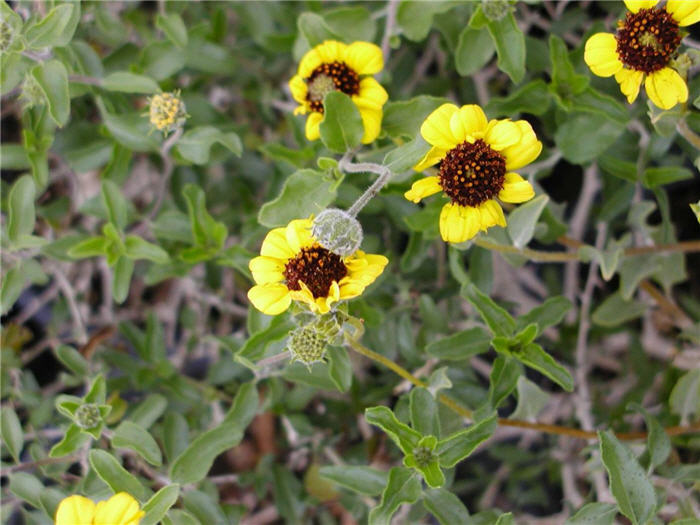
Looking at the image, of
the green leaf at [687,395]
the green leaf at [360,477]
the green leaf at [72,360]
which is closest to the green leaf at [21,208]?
the green leaf at [72,360]

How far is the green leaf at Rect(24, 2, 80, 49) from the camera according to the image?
Result: 5.70ft

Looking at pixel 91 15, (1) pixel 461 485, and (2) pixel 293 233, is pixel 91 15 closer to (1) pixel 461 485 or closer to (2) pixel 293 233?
(2) pixel 293 233

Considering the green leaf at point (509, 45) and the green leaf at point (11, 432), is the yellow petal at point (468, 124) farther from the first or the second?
the green leaf at point (11, 432)

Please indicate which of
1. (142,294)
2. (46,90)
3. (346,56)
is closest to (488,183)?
(346,56)

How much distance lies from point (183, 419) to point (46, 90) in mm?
968

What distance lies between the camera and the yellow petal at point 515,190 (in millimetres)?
1460

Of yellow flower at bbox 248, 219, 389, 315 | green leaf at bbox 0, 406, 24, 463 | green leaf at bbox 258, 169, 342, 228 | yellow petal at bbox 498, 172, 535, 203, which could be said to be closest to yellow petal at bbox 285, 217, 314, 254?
yellow flower at bbox 248, 219, 389, 315

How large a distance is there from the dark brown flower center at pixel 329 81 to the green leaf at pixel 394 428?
74cm

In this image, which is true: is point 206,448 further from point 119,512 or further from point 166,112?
point 166,112

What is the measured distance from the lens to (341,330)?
1491mm

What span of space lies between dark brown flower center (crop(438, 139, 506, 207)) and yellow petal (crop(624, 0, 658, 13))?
16.6 inches

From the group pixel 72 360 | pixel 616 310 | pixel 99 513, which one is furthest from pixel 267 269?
pixel 616 310

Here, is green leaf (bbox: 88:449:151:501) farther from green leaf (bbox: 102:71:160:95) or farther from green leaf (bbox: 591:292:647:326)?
green leaf (bbox: 591:292:647:326)

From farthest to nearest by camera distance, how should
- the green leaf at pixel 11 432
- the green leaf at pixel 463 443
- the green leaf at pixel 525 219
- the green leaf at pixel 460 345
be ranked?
1. the green leaf at pixel 11 432
2. the green leaf at pixel 460 345
3. the green leaf at pixel 525 219
4. the green leaf at pixel 463 443
